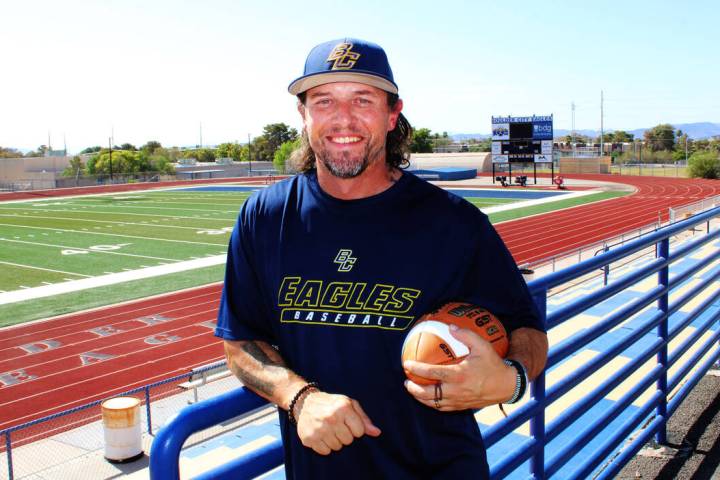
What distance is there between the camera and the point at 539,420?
298 cm

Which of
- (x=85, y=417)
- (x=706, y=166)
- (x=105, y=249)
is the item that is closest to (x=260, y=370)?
(x=85, y=417)

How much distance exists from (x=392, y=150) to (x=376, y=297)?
73 centimetres

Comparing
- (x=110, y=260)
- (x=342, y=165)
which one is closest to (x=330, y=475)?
(x=342, y=165)

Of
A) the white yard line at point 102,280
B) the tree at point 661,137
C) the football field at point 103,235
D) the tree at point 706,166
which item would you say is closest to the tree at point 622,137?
the tree at point 661,137

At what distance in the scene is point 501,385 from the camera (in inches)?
72.1

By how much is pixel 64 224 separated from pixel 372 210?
3695 centimetres

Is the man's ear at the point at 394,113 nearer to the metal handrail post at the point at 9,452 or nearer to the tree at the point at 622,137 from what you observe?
the metal handrail post at the point at 9,452

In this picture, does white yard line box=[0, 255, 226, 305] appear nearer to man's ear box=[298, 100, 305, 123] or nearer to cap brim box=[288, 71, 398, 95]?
man's ear box=[298, 100, 305, 123]

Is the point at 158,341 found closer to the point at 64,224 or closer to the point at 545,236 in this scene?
the point at 545,236

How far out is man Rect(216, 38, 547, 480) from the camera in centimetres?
191

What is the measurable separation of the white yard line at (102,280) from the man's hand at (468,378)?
63.8 feet

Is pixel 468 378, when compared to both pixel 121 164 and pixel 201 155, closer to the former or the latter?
pixel 121 164

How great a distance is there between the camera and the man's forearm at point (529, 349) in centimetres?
203

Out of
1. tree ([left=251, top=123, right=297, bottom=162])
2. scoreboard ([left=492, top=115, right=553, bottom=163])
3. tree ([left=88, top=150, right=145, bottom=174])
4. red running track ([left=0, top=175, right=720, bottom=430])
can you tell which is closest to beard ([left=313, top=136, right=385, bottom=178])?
red running track ([left=0, top=175, right=720, bottom=430])
